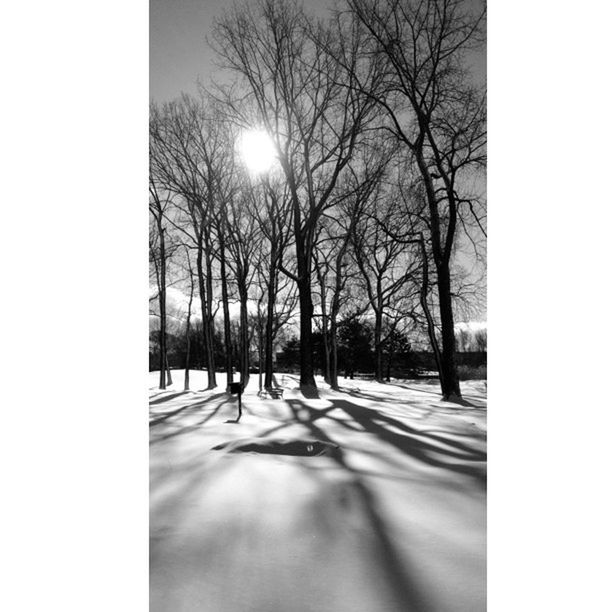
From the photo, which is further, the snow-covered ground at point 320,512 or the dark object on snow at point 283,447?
the dark object on snow at point 283,447

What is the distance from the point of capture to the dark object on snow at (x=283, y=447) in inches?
58.9

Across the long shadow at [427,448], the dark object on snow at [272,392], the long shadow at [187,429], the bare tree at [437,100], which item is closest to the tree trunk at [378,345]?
the dark object on snow at [272,392]

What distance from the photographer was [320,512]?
123cm

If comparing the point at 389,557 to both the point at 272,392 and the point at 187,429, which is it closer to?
the point at 187,429

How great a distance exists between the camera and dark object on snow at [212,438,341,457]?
1.50m

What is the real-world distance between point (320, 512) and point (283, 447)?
0.33m

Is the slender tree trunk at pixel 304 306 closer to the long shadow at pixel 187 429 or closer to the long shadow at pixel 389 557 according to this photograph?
the long shadow at pixel 187 429

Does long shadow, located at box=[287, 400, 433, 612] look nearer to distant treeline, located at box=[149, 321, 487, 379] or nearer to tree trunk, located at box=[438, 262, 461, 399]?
tree trunk, located at box=[438, 262, 461, 399]

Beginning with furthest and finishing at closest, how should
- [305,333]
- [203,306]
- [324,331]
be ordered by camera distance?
[324,331]
[203,306]
[305,333]

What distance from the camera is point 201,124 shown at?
2.20 metres

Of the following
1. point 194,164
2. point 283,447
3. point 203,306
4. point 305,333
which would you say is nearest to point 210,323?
point 203,306

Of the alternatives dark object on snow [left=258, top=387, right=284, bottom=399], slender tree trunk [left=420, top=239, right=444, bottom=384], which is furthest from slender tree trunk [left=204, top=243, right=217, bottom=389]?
slender tree trunk [left=420, top=239, right=444, bottom=384]

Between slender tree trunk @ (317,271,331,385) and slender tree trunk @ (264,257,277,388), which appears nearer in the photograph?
slender tree trunk @ (317,271,331,385)
